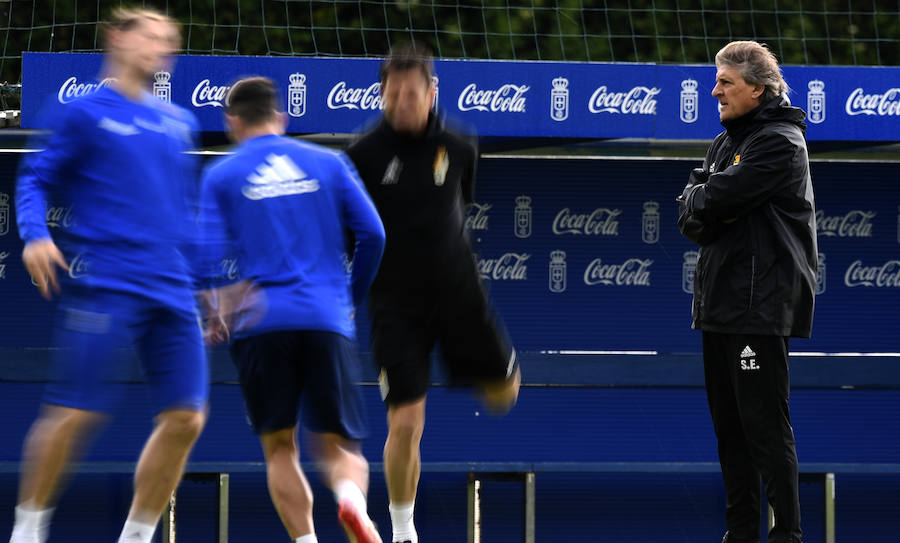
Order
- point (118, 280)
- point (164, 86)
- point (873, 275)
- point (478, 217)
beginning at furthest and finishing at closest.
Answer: point (873, 275) < point (478, 217) < point (164, 86) < point (118, 280)

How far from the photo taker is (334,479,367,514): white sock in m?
4.57

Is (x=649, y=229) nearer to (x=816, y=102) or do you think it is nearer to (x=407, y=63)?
(x=816, y=102)

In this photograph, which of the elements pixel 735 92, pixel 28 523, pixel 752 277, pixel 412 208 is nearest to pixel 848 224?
pixel 735 92

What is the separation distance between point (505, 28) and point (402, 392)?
8.03 metres

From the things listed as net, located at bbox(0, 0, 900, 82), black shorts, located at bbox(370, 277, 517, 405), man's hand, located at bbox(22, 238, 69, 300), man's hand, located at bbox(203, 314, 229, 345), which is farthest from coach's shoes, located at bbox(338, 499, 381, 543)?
net, located at bbox(0, 0, 900, 82)

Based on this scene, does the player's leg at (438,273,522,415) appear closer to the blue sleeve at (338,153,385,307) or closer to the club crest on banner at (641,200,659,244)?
the blue sleeve at (338,153,385,307)

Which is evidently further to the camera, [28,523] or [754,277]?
[754,277]

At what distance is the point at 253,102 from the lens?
479cm

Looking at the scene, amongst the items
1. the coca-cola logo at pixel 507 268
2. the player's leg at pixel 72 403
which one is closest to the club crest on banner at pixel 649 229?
the coca-cola logo at pixel 507 268

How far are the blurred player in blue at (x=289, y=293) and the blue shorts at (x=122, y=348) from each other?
0.15 metres

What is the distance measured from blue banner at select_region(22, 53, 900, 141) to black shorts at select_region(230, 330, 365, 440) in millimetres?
2582

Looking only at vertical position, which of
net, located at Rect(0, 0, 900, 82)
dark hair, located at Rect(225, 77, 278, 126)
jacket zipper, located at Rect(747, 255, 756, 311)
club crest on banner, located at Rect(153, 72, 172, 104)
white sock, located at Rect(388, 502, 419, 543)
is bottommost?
white sock, located at Rect(388, 502, 419, 543)

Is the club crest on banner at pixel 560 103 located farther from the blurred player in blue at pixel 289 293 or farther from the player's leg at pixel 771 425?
the blurred player in blue at pixel 289 293

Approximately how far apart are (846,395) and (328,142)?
3.15 metres
